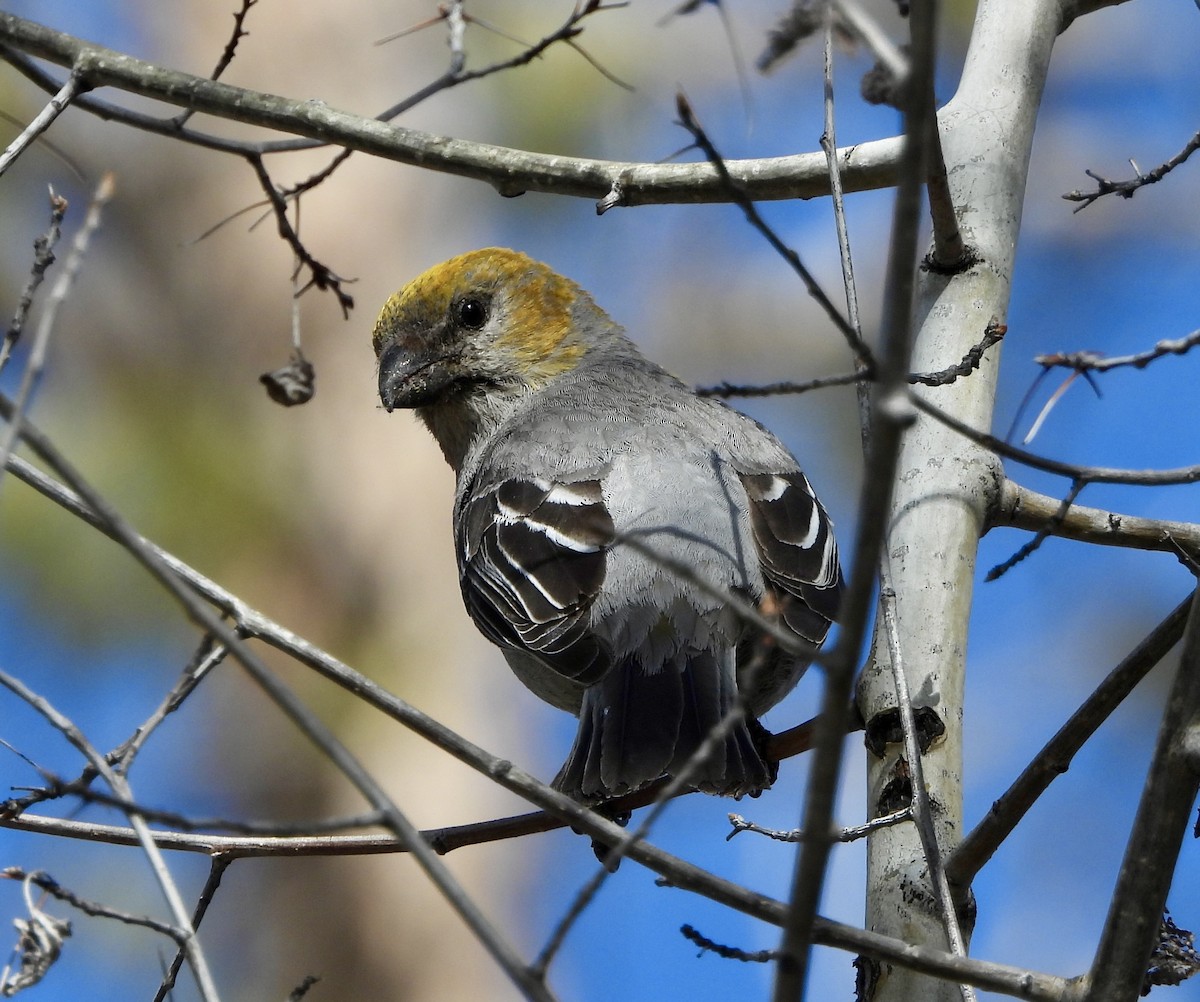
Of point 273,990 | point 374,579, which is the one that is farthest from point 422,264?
point 273,990

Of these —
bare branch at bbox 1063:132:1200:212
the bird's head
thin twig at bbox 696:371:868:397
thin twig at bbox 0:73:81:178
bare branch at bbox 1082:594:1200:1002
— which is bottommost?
bare branch at bbox 1082:594:1200:1002

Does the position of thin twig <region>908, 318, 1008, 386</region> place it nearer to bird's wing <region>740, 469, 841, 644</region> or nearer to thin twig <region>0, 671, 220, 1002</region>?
bird's wing <region>740, 469, 841, 644</region>

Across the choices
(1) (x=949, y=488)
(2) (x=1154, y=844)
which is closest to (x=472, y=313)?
(1) (x=949, y=488)

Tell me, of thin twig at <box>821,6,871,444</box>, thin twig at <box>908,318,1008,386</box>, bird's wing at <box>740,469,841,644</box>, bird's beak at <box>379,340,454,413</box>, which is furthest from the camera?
bird's beak at <box>379,340,454,413</box>

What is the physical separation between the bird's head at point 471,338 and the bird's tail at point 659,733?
6.85 feet

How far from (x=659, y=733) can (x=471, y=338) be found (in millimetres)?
2569

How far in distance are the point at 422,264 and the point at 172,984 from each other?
30.6 feet

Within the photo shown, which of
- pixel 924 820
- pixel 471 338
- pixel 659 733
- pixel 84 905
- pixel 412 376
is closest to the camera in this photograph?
pixel 84 905

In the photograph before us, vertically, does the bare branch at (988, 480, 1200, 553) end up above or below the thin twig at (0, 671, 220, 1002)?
above

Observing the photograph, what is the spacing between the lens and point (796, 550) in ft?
14.1

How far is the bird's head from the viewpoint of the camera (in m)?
5.77

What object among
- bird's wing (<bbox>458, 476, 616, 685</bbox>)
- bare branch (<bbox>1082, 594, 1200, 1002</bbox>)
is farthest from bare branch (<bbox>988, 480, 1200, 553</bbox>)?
bare branch (<bbox>1082, 594, 1200, 1002</bbox>)

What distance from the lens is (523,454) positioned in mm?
4793

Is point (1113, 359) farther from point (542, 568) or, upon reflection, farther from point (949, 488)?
point (542, 568)
